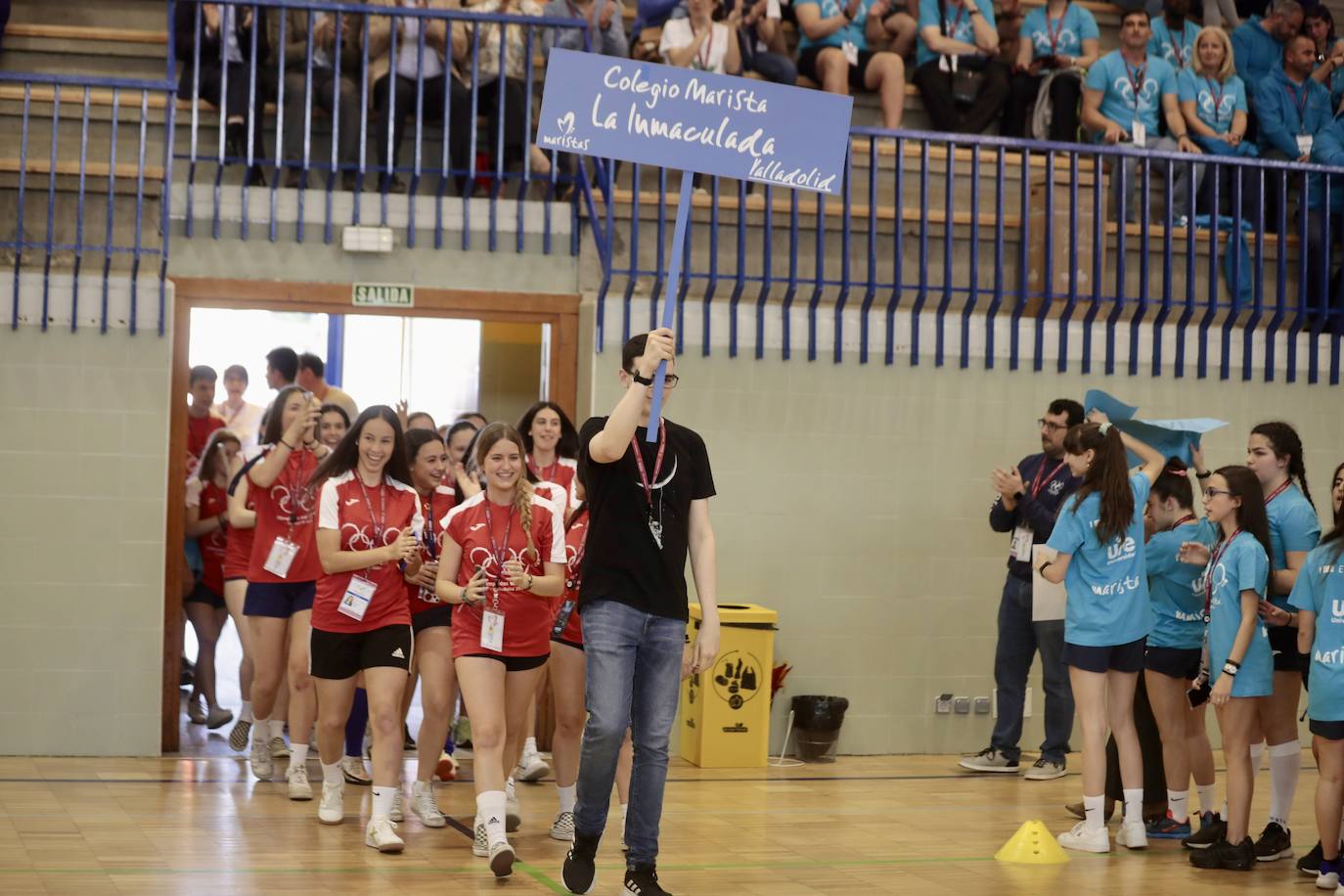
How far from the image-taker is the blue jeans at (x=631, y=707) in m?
4.28

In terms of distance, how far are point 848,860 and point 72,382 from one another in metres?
4.07

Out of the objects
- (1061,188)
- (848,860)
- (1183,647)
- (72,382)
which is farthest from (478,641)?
(1061,188)

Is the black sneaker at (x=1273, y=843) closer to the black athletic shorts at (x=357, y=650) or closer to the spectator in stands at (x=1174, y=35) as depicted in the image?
the black athletic shorts at (x=357, y=650)

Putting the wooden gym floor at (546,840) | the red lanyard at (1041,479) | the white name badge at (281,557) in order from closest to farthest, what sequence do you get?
1. the wooden gym floor at (546,840)
2. the white name badge at (281,557)
3. the red lanyard at (1041,479)

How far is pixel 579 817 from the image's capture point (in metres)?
4.42

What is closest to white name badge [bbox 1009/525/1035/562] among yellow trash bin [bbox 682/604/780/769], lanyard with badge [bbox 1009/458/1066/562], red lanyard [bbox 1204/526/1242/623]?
lanyard with badge [bbox 1009/458/1066/562]

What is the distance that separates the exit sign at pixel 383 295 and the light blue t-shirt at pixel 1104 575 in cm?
334

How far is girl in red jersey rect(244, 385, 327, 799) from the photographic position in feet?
21.3

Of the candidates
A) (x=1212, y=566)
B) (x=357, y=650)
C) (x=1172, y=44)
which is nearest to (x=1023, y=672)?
(x=1212, y=566)

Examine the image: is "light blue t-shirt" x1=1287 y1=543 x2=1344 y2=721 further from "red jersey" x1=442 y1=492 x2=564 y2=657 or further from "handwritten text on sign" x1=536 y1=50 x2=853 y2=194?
"red jersey" x1=442 y1=492 x2=564 y2=657

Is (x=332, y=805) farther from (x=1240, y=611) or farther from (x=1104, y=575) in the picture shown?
(x=1240, y=611)

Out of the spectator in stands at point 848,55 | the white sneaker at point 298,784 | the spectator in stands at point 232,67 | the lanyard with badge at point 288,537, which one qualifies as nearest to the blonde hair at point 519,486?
the lanyard with badge at point 288,537

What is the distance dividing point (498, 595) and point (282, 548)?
69.1 inches

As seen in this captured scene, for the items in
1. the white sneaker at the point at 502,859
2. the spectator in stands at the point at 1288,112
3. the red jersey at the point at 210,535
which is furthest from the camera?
the spectator in stands at the point at 1288,112
